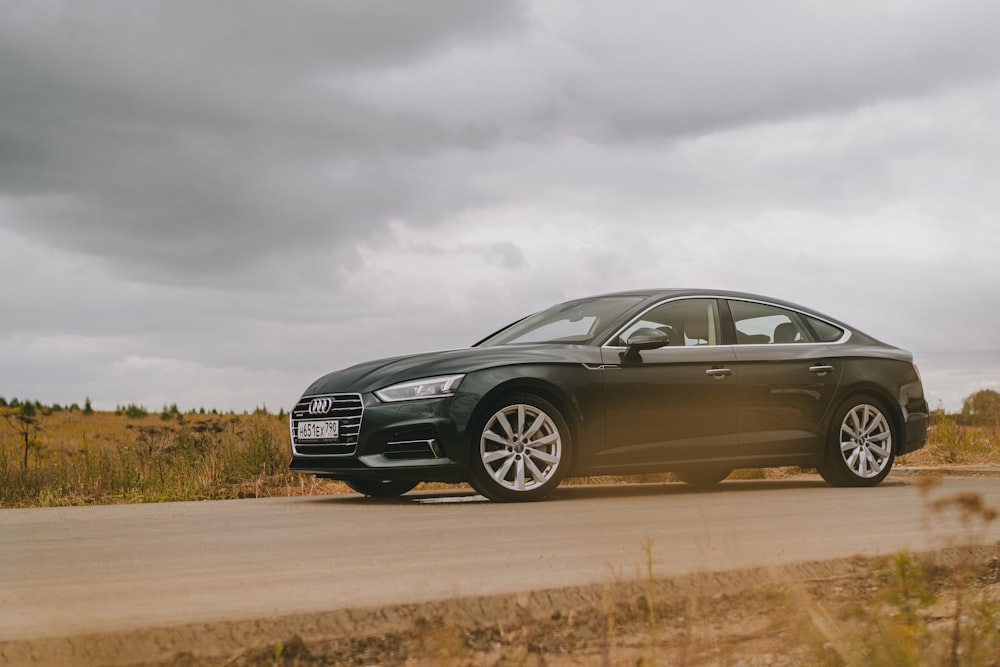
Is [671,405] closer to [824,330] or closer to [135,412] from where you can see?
[824,330]

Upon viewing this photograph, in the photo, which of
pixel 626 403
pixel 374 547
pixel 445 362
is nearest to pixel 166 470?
pixel 445 362

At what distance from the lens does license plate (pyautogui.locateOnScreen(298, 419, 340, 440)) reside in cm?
860

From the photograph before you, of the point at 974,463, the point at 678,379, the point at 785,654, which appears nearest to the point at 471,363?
the point at 678,379

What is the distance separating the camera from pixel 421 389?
8.29 metres

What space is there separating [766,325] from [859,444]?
1.40m

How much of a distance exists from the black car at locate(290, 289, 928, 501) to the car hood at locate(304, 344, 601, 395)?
0.06 feet

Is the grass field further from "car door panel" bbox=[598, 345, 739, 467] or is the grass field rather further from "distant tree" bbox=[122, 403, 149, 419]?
"distant tree" bbox=[122, 403, 149, 419]

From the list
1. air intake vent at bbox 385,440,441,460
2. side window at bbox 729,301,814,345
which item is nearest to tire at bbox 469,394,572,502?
air intake vent at bbox 385,440,441,460

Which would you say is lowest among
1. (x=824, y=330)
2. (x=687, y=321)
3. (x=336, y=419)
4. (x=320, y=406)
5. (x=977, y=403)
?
(x=977, y=403)

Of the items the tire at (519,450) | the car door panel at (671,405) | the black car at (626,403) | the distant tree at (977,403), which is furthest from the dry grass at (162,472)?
the distant tree at (977,403)

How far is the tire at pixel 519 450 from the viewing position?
822 centimetres

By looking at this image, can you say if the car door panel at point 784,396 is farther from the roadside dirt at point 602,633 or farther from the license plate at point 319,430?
the roadside dirt at point 602,633

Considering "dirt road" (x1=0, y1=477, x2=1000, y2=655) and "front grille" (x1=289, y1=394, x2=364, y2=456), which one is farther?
"front grille" (x1=289, y1=394, x2=364, y2=456)

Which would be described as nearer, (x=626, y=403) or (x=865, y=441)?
(x=626, y=403)
